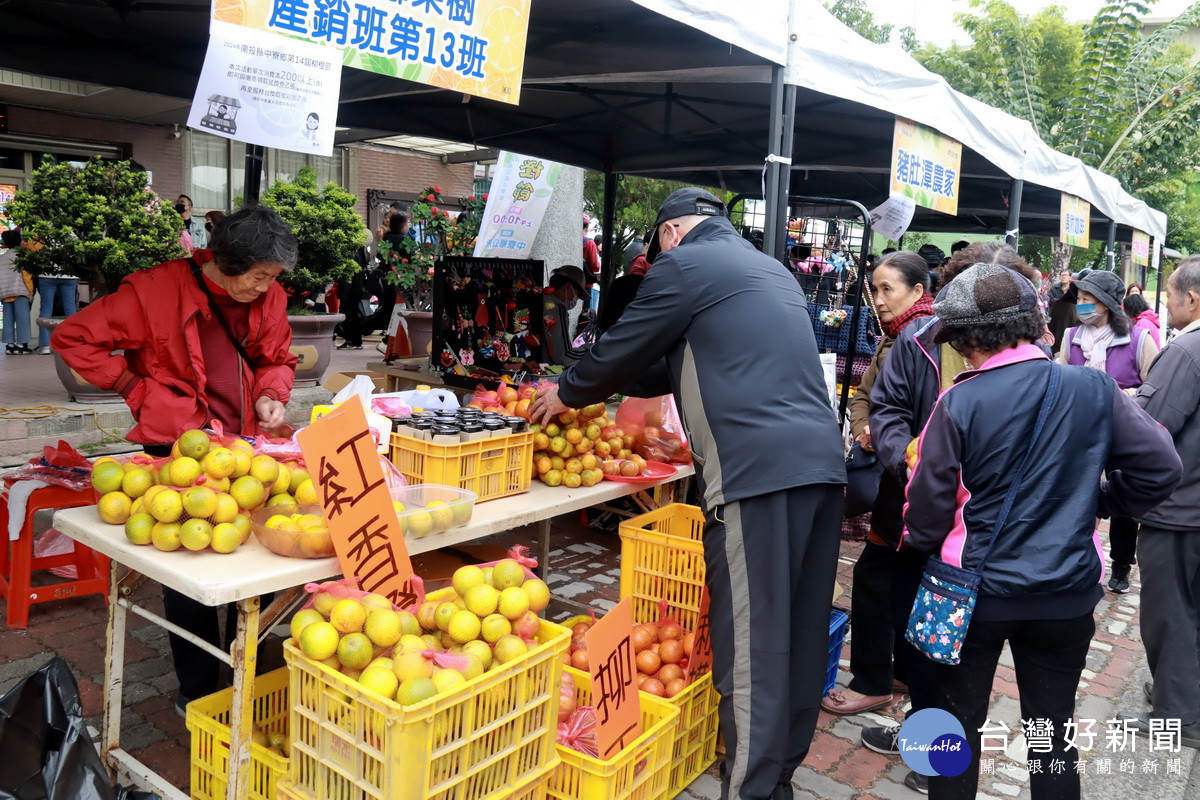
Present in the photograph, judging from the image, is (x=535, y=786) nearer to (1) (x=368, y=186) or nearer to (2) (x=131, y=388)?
(2) (x=131, y=388)

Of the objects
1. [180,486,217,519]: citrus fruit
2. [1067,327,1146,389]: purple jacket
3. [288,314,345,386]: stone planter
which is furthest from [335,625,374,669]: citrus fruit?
[288,314,345,386]: stone planter

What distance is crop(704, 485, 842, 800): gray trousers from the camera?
2.53m

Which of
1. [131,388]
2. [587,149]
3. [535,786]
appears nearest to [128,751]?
[131,388]

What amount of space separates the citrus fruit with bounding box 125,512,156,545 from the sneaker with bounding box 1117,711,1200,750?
13.0 feet

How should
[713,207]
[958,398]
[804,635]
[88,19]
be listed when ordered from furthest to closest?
[88,19]
[713,207]
[804,635]
[958,398]

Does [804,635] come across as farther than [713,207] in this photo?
No

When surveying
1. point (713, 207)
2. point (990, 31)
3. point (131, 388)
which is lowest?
point (131, 388)

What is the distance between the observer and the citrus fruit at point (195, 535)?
7.58 ft

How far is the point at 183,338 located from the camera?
3.02 meters

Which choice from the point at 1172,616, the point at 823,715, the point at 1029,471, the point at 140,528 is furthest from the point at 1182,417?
the point at 140,528

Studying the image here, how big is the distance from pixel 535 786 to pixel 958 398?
157 cm

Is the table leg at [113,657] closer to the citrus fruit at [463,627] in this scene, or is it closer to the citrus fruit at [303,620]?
the citrus fruit at [303,620]

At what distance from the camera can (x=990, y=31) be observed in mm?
18188

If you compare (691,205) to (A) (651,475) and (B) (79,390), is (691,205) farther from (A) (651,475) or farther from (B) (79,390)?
(B) (79,390)
